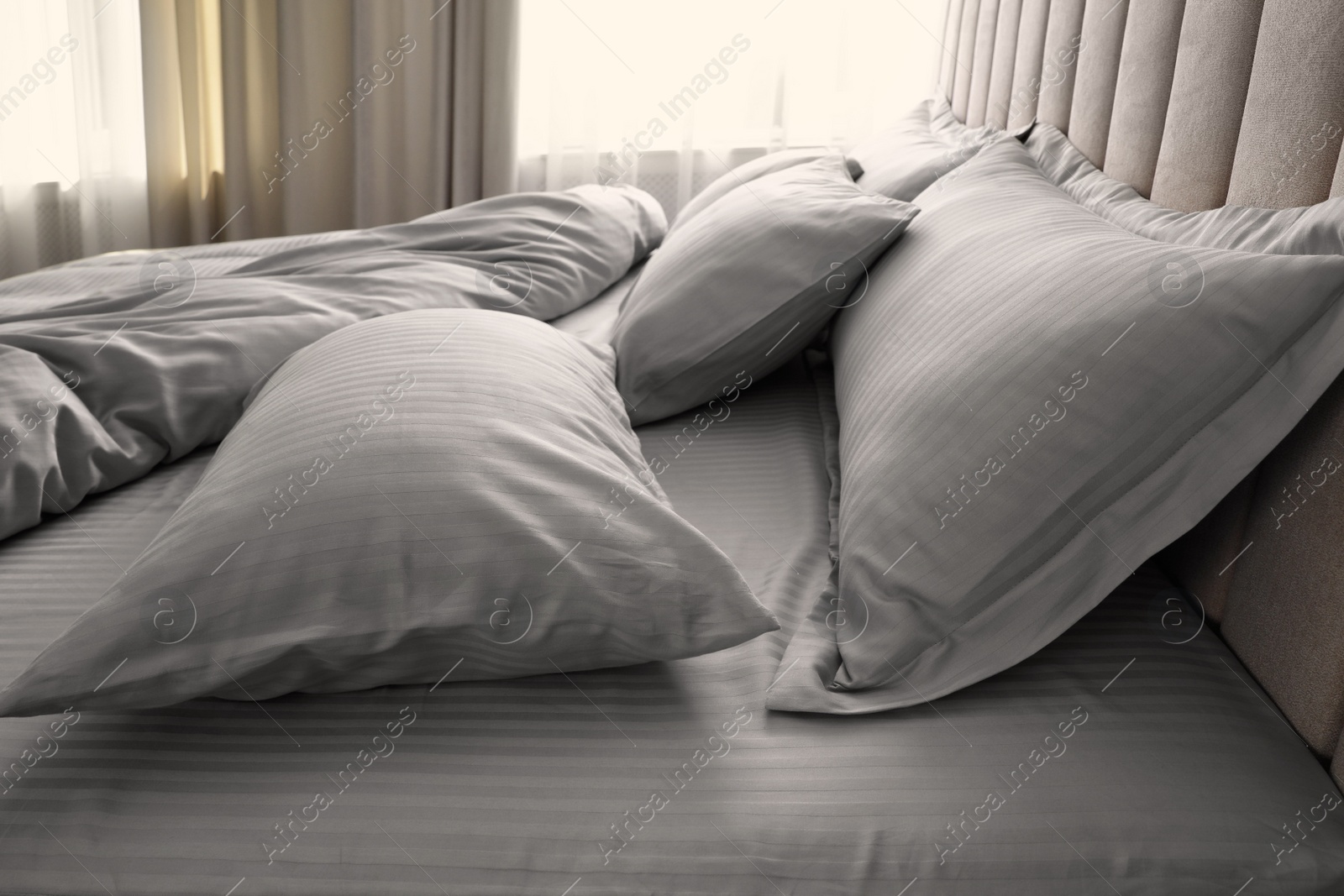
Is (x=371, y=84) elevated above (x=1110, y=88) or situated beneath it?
situated beneath

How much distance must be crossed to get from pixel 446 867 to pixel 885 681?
32 cm

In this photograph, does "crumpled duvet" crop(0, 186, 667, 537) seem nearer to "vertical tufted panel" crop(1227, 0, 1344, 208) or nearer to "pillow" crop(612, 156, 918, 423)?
"pillow" crop(612, 156, 918, 423)

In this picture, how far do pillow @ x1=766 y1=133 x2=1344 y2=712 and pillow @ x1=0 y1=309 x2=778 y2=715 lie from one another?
0.10 metres

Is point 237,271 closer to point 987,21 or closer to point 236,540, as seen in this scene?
point 236,540

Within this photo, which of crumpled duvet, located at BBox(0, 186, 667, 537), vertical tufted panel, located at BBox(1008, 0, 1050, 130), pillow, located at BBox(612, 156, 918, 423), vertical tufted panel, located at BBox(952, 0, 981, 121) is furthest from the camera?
vertical tufted panel, located at BBox(952, 0, 981, 121)

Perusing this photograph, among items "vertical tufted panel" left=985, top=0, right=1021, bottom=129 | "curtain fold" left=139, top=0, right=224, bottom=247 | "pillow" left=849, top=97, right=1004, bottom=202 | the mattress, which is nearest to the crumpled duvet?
the mattress

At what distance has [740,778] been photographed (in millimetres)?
627

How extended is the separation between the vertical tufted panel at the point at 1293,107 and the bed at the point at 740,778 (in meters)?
0.01

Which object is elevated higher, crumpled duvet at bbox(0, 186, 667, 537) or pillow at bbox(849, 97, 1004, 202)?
pillow at bbox(849, 97, 1004, 202)

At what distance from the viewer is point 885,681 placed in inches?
27.3

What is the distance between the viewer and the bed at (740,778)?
23.0 inches

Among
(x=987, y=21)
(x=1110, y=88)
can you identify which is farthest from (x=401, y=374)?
(x=987, y=21)

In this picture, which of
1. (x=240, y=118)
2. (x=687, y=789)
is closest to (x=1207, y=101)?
(x=687, y=789)

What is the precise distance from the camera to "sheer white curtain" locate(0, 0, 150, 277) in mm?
3027
